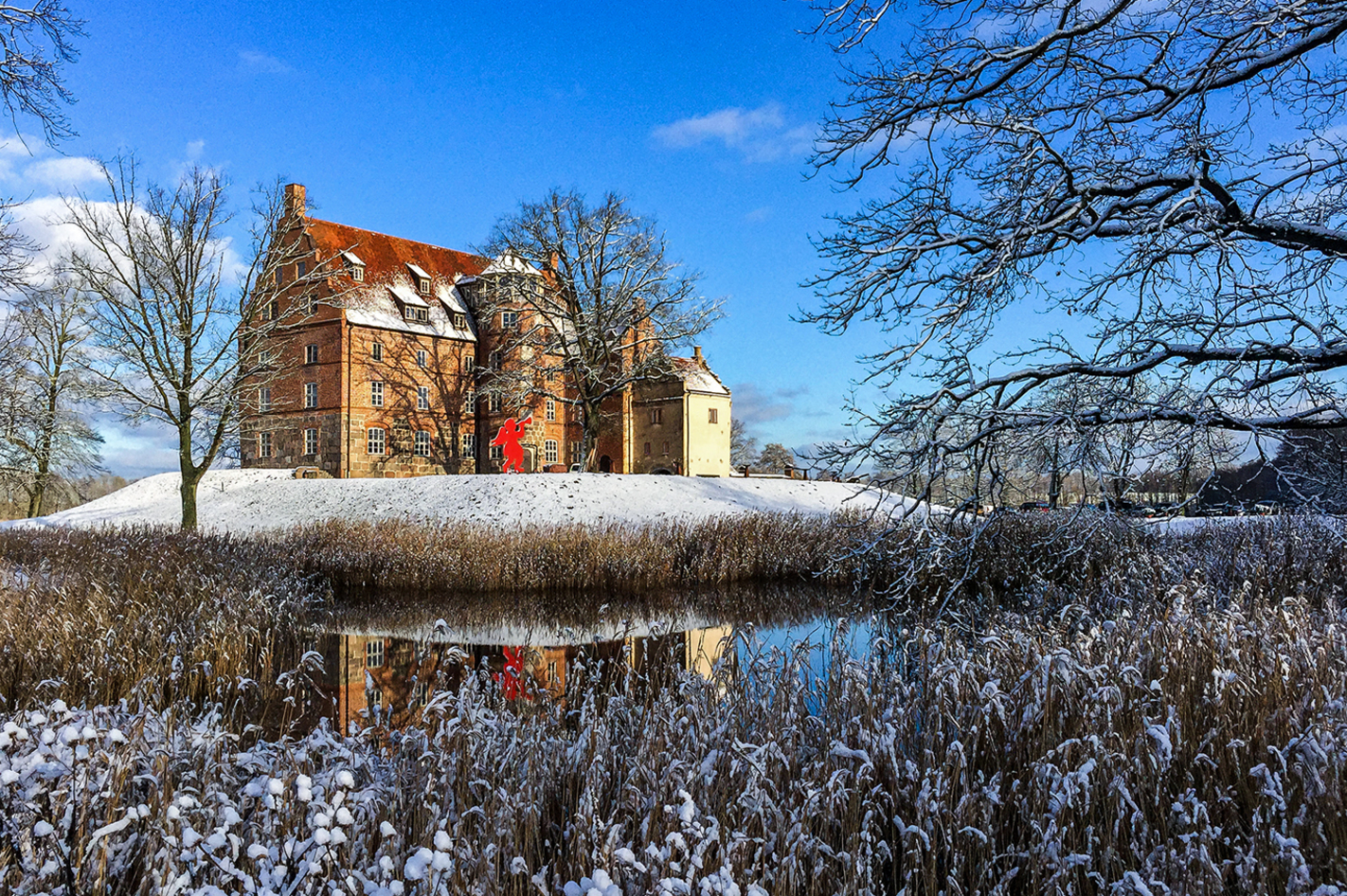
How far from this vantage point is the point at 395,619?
11.4 m

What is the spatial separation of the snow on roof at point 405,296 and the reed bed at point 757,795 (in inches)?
1371

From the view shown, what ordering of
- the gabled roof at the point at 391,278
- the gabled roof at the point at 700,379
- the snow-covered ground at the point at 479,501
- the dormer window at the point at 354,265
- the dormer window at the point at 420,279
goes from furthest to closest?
the dormer window at the point at 420,279, the gabled roof at the point at 700,379, the gabled roof at the point at 391,278, the dormer window at the point at 354,265, the snow-covered ground at the point at 479,501

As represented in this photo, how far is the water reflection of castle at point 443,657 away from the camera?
23.4 ft

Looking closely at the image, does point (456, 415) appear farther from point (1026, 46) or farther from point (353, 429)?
point (1026, 46)

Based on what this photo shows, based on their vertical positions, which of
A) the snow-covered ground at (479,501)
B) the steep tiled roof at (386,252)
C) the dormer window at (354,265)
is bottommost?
the snow-covered ground at (479,501)

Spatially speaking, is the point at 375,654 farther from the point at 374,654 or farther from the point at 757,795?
the point at 757,795

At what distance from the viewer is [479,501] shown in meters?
22.4

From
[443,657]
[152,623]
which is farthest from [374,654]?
[443,657]

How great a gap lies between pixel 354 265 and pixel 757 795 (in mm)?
37903

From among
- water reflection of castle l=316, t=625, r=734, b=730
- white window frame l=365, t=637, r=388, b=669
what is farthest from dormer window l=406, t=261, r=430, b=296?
white window frame l=365, t=637, r=388, b=669

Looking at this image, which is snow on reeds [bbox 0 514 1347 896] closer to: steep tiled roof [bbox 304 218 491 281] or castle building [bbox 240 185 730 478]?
castle building [bbox 240 185 730 478]

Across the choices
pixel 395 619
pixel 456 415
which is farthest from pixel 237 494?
pixel 395 619

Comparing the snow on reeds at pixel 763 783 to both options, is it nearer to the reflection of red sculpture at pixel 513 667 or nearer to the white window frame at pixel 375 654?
the reflection of red sculpture at pixel 513 667

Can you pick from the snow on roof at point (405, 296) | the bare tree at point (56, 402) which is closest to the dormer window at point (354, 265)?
the snow on roof at point (405, 296)
